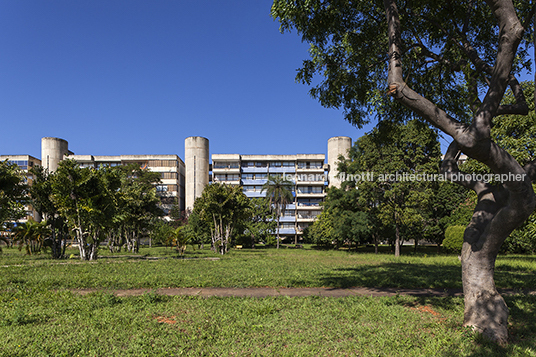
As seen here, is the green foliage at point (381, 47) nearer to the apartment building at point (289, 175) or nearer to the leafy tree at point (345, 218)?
the leafy tree at point (345, 218)

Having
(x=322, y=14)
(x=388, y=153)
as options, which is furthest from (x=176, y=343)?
(x=388, y=153)

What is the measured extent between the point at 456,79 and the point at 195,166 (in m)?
66.4

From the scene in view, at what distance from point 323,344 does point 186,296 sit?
15.2 feet

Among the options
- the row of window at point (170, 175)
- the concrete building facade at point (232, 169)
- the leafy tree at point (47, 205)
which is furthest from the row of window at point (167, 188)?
the leafy tree at point (47, 205)

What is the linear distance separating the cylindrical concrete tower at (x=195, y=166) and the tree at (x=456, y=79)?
2520 inches

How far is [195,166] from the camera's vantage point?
73.1 m

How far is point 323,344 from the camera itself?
17.4ft

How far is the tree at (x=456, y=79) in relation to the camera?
565cm

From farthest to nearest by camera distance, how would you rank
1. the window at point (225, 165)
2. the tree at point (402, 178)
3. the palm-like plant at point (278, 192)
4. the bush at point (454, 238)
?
the window at point (225, 165) < the palm-like plant at point (278, 192) < the tree at point (402, 178) < the bush at point (454, 238)

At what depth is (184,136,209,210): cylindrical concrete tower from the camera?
72500mm

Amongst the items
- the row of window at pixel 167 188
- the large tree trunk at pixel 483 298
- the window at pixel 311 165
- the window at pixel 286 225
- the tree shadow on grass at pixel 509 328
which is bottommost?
the window at pixel 286 225

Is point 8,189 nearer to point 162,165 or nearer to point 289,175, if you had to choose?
point 162,165

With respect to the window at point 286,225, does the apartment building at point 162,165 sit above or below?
above

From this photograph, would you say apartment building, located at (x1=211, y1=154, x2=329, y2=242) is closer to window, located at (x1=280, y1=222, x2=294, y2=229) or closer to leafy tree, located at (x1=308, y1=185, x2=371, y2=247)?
window, located at (x1=280, y1=222, x2=294, y2=229)
